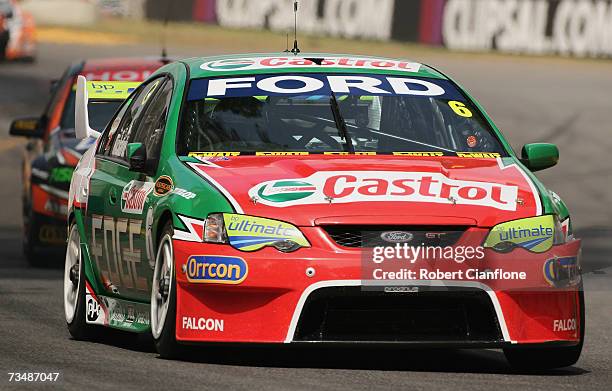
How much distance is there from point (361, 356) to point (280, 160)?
1.03 meters

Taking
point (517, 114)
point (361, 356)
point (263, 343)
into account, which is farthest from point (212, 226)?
point (517, 114)

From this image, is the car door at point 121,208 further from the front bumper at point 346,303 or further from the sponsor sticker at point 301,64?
the front bumper at point 346,303

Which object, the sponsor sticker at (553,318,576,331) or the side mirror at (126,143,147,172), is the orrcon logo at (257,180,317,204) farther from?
the sponsor sticker at (553,318,576,331)

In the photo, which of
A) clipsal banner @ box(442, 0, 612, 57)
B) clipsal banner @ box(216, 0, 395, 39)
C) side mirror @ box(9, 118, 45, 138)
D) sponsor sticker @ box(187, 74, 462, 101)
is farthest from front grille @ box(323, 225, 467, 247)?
clipsal banner @ box(216, 0, 395, 39)

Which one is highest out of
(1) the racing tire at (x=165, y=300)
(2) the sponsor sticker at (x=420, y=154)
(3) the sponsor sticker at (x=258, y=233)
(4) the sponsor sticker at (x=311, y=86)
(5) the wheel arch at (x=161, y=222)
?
(4) the sponsor sticker at (x=311, y=86)

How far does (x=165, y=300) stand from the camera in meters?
7.99

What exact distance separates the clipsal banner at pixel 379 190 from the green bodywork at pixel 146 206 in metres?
0.20

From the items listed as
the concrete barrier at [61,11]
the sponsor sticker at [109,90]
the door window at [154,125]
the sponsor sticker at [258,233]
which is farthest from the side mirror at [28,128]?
the concrete barrier at [61,11]

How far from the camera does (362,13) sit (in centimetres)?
4175

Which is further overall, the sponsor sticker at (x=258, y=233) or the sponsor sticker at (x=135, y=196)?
the sponsor sticker at (x=135, y=196)

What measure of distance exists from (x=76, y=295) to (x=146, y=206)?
1.40 metres

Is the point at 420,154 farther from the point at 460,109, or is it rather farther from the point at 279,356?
the point at 279,356

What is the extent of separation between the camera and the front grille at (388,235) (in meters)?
7.62

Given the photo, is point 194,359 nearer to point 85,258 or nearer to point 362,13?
point 85,258
